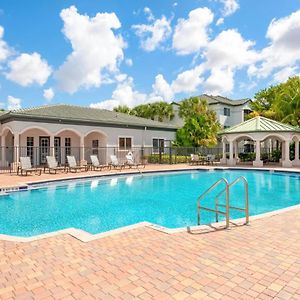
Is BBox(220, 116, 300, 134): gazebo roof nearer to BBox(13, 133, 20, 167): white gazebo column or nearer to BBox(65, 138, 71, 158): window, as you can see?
BBox(65, 138, 71, 158): window

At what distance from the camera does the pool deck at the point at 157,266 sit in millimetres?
3471

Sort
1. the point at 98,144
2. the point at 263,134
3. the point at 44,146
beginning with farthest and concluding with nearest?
1. the point at 98,144
2. the point at 44,146
3. the point at 263,134

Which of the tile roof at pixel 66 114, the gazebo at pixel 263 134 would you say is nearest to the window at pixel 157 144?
the tile roof at pixel 66 114

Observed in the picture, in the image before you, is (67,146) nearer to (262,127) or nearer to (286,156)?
(262,127)

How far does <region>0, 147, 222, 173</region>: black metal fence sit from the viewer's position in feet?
78.9

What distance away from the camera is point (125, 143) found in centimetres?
2744

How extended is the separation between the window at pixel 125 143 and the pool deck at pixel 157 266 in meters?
21.4

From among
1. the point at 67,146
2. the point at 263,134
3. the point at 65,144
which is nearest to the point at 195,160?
the point at 263,134

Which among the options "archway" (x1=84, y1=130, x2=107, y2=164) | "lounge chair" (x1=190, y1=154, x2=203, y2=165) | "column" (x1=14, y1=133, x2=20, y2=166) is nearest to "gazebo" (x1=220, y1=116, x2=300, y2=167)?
"lounge chair" (x1=190, y1=154, x2=203, y2=165)

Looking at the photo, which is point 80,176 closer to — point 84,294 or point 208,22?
point 208,22

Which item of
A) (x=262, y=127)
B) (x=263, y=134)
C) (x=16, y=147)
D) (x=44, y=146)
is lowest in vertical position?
(x=16, y=147)

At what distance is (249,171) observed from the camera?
2225cm

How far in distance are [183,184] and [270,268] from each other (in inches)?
494

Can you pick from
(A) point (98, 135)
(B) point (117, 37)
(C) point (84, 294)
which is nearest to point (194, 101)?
(A) point (98, 135)
